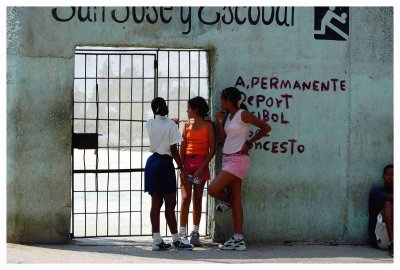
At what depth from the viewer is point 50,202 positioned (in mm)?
8141

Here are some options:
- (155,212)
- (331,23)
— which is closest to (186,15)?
(331,23)

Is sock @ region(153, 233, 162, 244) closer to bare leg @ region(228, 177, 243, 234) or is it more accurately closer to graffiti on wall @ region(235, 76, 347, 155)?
bare leg @ region(228, 177, 243, 234)

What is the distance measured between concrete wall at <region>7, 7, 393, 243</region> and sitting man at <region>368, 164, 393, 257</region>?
18 cm

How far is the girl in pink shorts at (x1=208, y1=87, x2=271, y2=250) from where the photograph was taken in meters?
7.98

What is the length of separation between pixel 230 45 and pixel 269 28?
464 millimetres

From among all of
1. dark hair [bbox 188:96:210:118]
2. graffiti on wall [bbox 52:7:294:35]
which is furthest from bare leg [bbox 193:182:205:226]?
graffiti on wall [bbox 52:7:294:35]

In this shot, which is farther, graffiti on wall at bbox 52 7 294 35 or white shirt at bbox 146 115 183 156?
graffiti on wall at bbox 52 7 294 35

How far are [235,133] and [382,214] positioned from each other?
69.6 inches

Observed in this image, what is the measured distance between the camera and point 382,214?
26.9ft

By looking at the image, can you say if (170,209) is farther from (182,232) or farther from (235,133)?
(235,133)

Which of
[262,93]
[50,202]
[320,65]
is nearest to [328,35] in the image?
[320,65]

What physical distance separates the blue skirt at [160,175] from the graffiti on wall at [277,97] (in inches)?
41.9

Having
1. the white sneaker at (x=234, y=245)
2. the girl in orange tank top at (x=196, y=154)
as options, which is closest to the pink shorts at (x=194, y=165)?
the girl in orange tank top at (x=196, y=154)

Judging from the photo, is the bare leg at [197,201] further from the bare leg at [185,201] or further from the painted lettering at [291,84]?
the painted lettering at [291,84]
